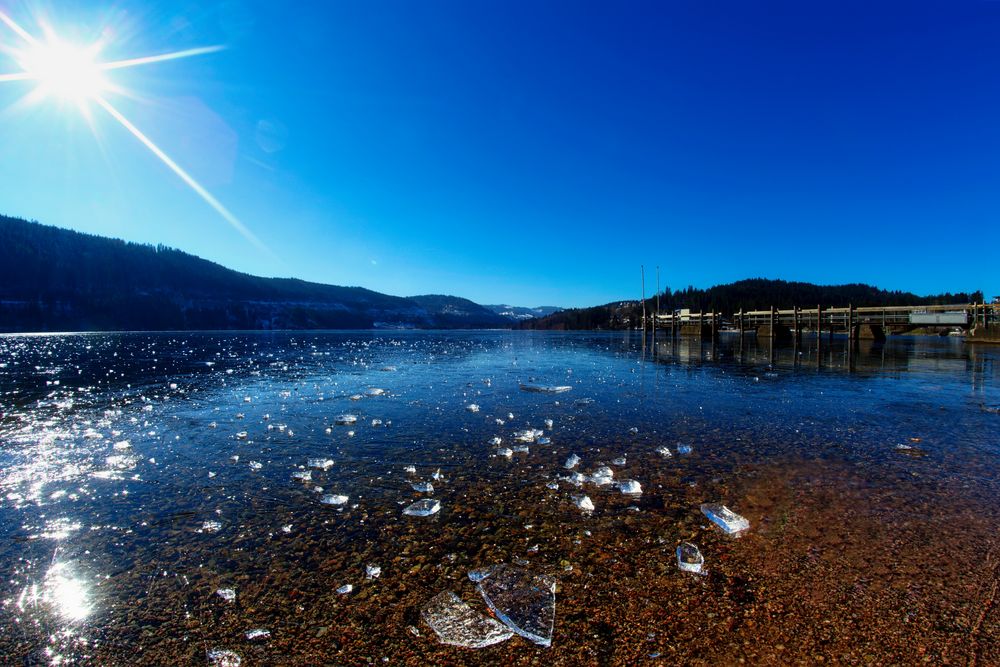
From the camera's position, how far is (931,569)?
3.88 m

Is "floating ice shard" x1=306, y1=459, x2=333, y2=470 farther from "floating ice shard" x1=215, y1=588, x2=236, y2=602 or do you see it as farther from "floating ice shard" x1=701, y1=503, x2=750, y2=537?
"floating ice shard" x1=701, y1=503, x2=750, y2=537

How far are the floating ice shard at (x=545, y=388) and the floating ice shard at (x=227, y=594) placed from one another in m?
12.1

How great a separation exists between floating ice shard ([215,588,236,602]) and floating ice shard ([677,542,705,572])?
4.22 m

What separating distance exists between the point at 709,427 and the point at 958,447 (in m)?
4.18

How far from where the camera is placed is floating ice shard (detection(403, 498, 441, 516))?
536cm

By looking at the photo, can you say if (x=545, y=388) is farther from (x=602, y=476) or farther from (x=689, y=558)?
(x=689, y=558)

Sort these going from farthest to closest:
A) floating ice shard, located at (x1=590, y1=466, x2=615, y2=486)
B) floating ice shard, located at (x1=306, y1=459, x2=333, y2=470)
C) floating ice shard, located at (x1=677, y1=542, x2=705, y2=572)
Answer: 1. floating ice shard, located at (x1=306, y1=459, x2=333, y2=470)
2. floating ice shard, located at (x1=590, y1=466, x2=615, y2=486)
3. floating ice shard, located at (x1=677, y1=542, x2=705, y2=572)

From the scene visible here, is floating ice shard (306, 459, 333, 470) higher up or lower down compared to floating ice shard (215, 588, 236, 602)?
lower down

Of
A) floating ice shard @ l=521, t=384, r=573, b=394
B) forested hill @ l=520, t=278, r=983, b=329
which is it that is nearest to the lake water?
floating ice shard @ l=521, t=384, r=573, b=394

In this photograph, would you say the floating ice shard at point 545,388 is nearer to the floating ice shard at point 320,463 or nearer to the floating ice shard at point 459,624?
the floating ice shard at point 320,463

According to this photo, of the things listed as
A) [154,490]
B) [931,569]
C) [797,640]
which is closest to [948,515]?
[931,569]

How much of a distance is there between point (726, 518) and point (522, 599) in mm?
2945

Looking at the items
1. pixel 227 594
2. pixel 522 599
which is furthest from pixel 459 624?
pixel 227 594

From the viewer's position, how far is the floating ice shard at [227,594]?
12.1 ft
